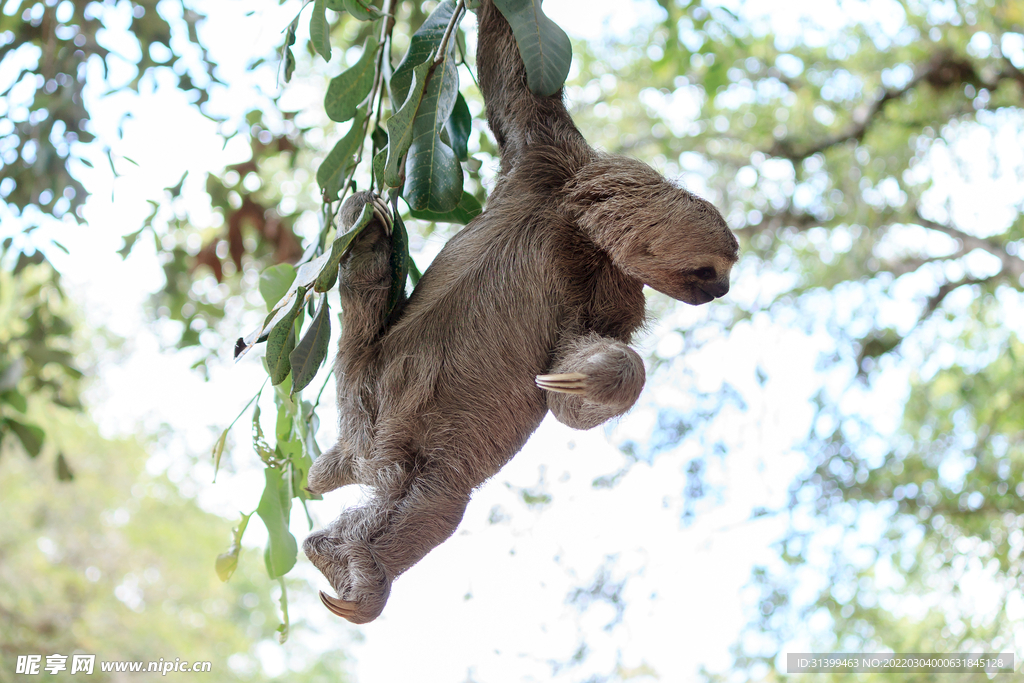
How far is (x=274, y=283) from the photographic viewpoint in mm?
1075

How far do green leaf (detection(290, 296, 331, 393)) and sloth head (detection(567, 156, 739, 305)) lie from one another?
34cm

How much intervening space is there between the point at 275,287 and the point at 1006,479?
4008 mm

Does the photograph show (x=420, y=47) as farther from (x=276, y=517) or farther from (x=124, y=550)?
(x=124, y=550)

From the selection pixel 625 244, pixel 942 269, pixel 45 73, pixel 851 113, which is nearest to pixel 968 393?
pixel 942 269

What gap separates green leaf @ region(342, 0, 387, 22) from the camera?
947 millimetres

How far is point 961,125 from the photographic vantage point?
402 centimetres

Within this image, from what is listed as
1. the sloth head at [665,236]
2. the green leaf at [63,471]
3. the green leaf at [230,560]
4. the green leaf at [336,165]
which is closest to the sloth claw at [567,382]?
the sloth head at [665,236]

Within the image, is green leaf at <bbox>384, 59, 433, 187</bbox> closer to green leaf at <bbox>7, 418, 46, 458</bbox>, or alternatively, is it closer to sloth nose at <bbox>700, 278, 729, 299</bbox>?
sloth nose at <bbox>700, 278, 729, 299</bbox>

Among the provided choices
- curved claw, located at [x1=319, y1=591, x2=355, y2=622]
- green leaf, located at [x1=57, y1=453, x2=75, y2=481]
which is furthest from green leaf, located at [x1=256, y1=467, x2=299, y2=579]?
green leaf, located at [x1=57, y1=453, x2=75, y2=481]

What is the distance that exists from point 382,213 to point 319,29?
310mm

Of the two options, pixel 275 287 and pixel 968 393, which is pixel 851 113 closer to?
pixel 968 393

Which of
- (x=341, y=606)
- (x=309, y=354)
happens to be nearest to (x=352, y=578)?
(x=341, y=606)

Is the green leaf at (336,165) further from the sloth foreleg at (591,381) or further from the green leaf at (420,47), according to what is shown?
the sloth foreleg at (591,381)

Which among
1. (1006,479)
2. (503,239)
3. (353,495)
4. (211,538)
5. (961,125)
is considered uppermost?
(503,239)
